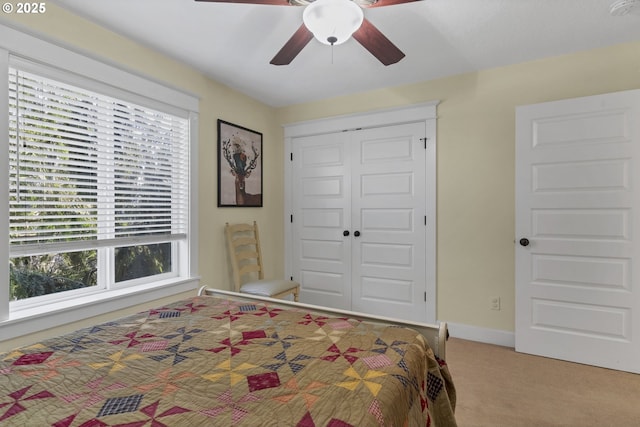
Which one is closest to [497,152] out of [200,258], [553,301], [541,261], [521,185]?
[521,185]

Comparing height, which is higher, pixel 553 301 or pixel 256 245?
pixel 256 245

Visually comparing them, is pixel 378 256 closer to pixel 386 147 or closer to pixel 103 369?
pixel 386 147

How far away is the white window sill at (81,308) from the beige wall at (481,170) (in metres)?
2.49

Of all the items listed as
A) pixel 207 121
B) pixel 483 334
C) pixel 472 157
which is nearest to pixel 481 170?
pixel 472 157

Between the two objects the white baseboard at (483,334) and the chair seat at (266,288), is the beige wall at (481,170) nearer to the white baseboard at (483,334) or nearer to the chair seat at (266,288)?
the white baseboard at (483,334)

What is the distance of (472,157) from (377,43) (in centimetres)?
168

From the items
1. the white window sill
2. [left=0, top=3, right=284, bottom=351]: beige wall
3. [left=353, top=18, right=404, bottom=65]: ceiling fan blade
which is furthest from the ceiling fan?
the white window sill

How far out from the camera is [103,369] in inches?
44.9

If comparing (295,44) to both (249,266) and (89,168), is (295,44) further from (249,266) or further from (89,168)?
(249,266)

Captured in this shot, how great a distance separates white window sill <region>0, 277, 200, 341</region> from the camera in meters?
1.83

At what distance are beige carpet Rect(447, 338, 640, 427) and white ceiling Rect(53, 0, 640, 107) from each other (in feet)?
7.95

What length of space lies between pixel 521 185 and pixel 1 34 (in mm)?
3592

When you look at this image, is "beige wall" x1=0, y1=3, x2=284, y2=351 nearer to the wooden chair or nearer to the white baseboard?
the wooden chair

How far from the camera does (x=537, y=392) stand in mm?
2137
